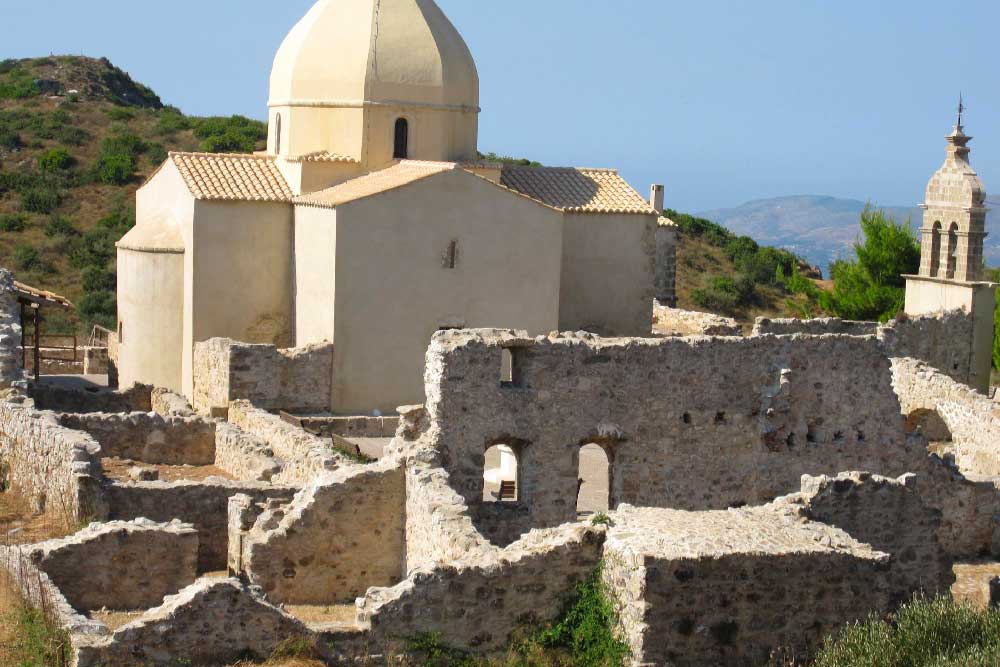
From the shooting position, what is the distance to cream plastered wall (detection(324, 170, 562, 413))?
25453 millimetres

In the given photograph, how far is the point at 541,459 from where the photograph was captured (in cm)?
1540

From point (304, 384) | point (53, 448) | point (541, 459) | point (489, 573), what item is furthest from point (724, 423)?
point (304, 384)

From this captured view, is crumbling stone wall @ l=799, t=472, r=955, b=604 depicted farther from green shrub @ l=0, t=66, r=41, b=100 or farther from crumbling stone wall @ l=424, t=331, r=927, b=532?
green shrub @ l=0, t=66, r=41, b=100

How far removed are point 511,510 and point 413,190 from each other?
36.5ft

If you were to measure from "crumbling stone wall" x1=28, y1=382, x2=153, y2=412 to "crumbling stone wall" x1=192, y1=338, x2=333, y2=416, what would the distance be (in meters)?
1.15

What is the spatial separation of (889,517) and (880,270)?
81.6 feet

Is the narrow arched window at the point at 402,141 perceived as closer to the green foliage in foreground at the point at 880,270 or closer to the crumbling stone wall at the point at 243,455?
the crumbling stone wall at the point at 243,455

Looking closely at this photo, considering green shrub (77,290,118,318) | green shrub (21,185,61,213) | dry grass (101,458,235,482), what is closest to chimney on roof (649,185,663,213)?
green shrub (77,290,118,318)

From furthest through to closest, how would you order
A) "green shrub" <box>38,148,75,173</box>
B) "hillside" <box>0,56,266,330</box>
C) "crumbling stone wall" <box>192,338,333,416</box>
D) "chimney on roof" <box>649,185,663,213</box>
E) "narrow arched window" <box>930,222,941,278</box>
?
"green shrub" <box>38,148,75,173</box>
"hillside" <box>0,56,266,330</box>
"chimney on roof" <box>649,185,663,213</box>
"narrow arched window" <box>930,222,941,278</box>
"crumbling stone wall" <box>192,338,333,416</box>

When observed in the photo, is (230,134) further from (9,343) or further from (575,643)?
(575,643)

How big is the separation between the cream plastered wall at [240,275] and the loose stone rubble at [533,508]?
5.81 m

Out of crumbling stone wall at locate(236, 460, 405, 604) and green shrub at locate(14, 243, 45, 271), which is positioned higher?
green shrub at locate(14, 243, 45, 271)

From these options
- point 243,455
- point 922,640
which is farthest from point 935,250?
point 922,640

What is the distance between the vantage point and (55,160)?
53250mm
